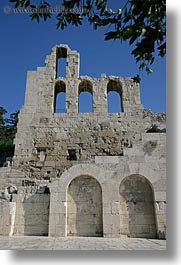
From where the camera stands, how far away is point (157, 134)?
8961 millimetres

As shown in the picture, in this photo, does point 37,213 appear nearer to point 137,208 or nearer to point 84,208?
point 84,208

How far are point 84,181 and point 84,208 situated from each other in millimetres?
903

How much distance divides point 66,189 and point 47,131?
4.26 meters

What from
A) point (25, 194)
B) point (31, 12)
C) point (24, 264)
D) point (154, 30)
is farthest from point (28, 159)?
point (154, 30)

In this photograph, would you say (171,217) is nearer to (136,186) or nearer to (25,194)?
(136,186)

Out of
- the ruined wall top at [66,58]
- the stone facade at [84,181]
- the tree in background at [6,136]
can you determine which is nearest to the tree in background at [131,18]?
the stone facade at [84,181]

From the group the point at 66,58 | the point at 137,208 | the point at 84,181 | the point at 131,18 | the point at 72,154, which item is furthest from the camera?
the point at 66,58

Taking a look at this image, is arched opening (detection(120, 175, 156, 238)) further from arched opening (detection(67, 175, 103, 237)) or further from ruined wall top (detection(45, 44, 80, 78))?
ruined wall top (detection(45, 44, 80, 78))

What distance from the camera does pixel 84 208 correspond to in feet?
26.7

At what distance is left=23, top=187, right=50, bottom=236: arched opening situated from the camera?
7.91 metres

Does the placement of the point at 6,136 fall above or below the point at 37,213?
above

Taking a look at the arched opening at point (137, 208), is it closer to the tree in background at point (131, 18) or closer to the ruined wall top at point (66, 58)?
the tree in background at point (131, 18)

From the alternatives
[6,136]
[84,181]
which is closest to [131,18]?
[84,181]

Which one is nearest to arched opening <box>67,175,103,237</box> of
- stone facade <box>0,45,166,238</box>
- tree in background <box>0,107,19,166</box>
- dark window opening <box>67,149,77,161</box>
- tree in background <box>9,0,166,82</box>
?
stone facade <box>0,45,166,238</box>
